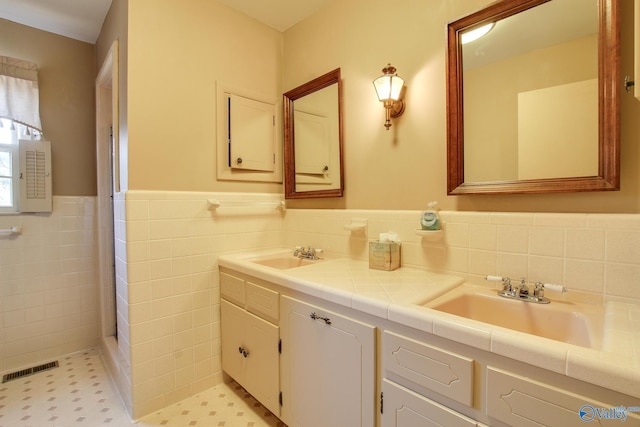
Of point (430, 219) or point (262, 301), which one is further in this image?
point (262, 301)

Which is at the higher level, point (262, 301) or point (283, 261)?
point (283, 261)

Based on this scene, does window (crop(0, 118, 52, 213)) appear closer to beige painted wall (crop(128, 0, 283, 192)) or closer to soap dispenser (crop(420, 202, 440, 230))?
beige painted wall (crop(128, 0, 283, 192))

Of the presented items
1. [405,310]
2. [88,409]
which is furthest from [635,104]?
[88,409]

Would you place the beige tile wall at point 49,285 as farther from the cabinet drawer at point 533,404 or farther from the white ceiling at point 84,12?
the cabinet drawer at point 533,404

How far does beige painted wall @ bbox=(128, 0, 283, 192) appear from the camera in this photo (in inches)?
65.6

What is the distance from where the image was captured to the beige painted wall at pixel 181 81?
5.47 feet

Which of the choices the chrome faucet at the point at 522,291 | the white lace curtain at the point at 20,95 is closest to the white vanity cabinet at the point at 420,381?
the chrome faucet at the point at 522,291

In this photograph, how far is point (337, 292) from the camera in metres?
1.17

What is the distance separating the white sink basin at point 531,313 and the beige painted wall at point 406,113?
38cm

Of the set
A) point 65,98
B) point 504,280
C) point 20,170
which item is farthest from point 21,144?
point 504,280

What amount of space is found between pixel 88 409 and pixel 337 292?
70.7 inches

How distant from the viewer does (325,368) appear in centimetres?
124

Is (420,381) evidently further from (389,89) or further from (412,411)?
(389,89)

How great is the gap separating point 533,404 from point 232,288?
156 cm
